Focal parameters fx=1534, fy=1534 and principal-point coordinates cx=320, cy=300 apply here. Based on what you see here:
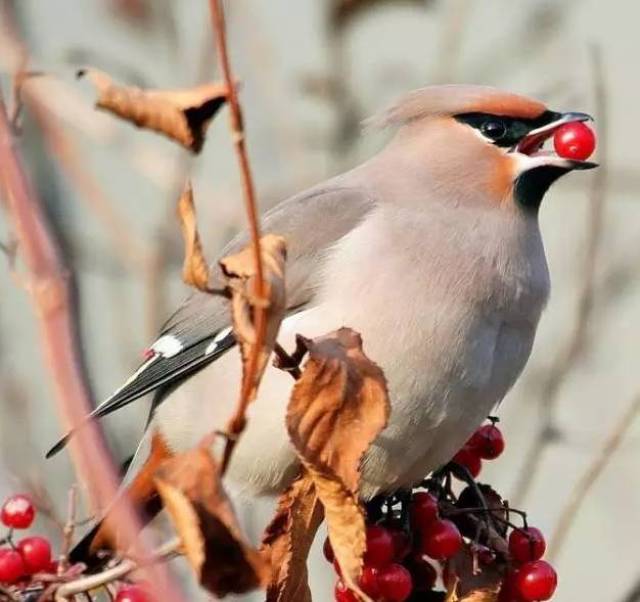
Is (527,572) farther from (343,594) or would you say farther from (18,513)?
(18,513)

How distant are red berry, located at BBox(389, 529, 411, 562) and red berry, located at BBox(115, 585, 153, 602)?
58 cm

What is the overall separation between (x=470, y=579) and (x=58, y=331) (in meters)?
1.46

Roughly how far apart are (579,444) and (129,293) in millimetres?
1858

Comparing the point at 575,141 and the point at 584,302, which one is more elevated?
the point at 575,141

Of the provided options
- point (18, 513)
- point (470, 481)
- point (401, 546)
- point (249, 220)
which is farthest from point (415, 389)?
point (249, 220)

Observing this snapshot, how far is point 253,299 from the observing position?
1.59 m

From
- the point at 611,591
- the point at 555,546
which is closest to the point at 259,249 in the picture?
the point at 555,546

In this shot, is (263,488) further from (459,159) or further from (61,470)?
(61,470)

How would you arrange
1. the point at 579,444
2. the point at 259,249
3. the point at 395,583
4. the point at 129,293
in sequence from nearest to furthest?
the point at 259,249 < the point at 395,583 < the point at 579,444 < the point at 129,293

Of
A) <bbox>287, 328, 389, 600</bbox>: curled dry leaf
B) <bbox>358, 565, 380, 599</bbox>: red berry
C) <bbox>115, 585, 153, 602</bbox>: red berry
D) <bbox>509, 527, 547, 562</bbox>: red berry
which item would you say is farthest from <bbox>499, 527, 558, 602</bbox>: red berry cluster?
<bbox>287, 328, 389, 600</bbox>: curled dry leaf

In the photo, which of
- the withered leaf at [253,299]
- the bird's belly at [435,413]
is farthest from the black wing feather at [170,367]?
the withered leaf at [253,299]

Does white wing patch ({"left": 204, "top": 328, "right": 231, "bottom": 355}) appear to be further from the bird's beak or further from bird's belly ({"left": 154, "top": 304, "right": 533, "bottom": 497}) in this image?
the bird's beak

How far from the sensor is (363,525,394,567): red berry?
2.67 meters

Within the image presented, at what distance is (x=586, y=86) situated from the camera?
17.3 ft
